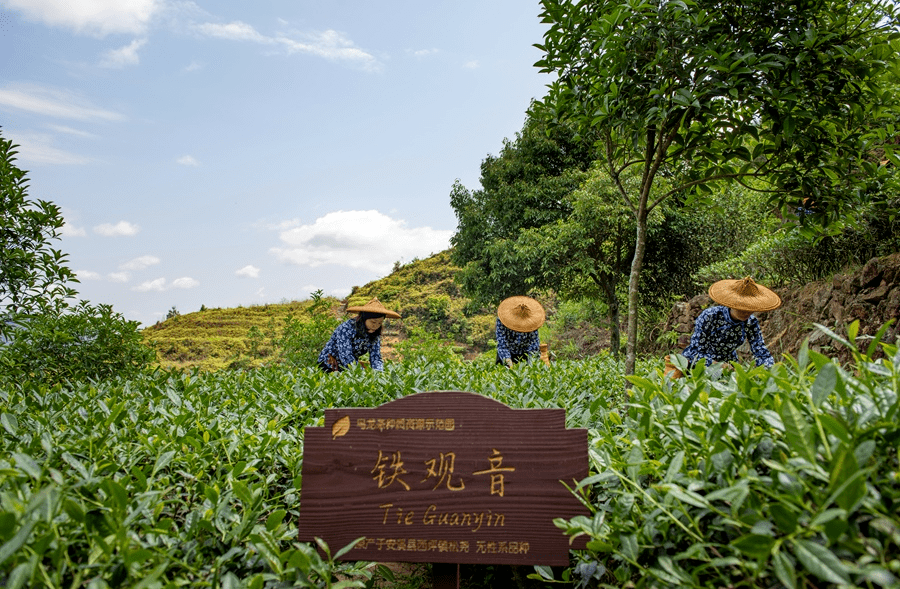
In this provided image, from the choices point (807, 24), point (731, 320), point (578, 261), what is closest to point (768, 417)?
point (807, 24)

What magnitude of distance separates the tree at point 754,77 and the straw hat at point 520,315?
240 cm

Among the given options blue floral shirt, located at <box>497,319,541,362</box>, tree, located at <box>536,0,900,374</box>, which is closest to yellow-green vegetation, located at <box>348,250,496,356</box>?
blue floral shirt, located at <box>497,319,541,362</box>

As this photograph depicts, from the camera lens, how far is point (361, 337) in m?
5.17

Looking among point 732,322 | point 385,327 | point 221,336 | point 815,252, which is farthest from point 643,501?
point 385,327

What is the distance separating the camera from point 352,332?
5160mm

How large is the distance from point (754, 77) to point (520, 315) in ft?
9.78

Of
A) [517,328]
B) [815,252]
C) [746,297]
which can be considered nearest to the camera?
[746,297]

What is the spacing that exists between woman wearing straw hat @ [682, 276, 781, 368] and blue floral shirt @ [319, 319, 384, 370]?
113 inches

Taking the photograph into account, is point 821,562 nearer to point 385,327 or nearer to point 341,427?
point 341,427

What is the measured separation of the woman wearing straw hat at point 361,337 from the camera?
503 cm

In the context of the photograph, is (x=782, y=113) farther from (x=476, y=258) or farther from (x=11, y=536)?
(x=476, y=258)

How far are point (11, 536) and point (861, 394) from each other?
1994 mm

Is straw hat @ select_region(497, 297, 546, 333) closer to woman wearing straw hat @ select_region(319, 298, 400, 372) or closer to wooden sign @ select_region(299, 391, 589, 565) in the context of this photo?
woman wearing straw hat @ select_region(319, 298, 400, 372)

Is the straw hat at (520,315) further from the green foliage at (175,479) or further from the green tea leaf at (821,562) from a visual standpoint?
the green tea leaf at (821,562)
